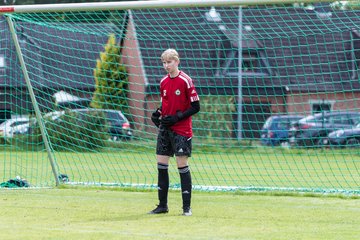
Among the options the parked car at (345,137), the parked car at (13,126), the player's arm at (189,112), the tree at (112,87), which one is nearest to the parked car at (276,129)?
the parked car at (345,137)

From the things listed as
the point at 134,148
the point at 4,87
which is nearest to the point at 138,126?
the point at 134,148

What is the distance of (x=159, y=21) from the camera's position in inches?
749

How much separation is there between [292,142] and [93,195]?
11.6 m

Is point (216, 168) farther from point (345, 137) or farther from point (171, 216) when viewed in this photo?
point (171, 216)

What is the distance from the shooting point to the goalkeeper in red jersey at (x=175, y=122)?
8.91 metres

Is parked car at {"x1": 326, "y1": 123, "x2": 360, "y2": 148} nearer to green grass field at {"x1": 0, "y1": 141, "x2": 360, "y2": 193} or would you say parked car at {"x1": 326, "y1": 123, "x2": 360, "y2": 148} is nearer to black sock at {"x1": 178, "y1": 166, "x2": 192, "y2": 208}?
green grass field at {"x1": 0, "y1": 141, "x2": 360, "y2": 193}

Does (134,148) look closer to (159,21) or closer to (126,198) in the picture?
(159,21)

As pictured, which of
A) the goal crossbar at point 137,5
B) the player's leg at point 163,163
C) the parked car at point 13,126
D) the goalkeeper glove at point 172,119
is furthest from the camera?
the parked car at point 13,126

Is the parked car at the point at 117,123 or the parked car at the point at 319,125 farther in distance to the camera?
the parked car at the point at 319,125

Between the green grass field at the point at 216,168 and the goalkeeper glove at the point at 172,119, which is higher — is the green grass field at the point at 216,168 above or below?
below

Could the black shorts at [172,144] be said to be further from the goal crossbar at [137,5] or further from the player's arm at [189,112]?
the goal crossbar at [137,5]

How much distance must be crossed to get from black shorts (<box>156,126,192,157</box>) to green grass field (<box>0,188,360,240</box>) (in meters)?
0.68

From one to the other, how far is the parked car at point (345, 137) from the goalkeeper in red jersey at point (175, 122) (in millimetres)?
13682

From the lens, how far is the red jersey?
895 cm
